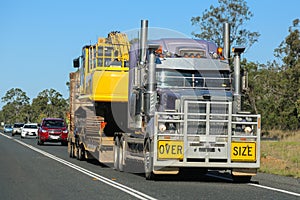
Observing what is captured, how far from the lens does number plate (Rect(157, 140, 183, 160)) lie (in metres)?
16.5

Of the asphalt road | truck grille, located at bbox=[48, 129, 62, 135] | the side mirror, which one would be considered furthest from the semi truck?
truck grille, located at bbox=[48, 129, 62, 135]

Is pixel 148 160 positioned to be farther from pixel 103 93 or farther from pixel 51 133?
pixel 51 133

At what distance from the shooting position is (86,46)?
26.7 m

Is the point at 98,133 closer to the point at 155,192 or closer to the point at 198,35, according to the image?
the point at 155,192

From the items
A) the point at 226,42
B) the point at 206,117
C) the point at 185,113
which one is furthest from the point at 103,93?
the point at 206,117

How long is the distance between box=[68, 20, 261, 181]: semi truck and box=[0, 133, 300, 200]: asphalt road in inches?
21.4

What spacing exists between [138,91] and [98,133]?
5.08 meters

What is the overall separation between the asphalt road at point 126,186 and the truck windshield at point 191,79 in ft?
8.49

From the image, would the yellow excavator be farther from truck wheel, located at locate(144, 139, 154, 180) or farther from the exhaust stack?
the exhaust stack

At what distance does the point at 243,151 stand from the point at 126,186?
10.6 feet

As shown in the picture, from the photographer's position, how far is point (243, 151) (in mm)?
16828

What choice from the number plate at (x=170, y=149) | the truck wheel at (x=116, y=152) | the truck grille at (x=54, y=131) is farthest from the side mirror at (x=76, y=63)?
the truck grille at (x=54, y=131)

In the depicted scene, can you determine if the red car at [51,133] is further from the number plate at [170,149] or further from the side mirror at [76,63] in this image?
the number plate at [170,149]

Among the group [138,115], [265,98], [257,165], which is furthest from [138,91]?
[265,98]
